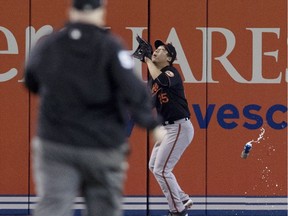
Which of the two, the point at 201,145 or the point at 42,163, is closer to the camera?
the point at 42,163

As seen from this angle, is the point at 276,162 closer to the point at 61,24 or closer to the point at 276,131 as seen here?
the point at 276,131

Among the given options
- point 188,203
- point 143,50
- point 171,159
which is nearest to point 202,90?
point 143,50

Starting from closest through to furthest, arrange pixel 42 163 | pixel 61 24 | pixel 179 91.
A: pixel 42 163, pixel 179 91, pixel 61 24

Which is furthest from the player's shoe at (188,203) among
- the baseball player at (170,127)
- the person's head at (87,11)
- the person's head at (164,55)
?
the person's head at (87,11)

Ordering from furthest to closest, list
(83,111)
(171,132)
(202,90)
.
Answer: (202,90), (171,132), (83,111)

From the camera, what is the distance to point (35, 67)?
5129mm

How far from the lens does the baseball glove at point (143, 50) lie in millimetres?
9727

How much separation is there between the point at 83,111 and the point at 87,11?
0.52 m

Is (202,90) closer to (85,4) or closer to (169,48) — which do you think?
(169,48)

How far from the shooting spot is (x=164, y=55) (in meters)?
9.66

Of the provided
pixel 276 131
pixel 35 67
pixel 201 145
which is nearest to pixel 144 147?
pixel 201 145

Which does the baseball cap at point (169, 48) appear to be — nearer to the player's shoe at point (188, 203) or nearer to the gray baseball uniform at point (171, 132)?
the gray baseball uniform at point (171, 132)

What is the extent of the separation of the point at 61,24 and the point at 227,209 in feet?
8.51

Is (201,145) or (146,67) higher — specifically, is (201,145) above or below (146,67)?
below
